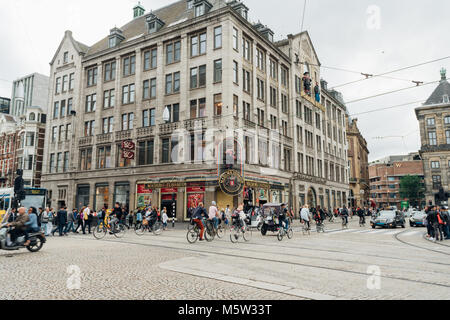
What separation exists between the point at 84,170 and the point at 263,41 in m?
24.0

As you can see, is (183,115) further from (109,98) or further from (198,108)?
(109,98)

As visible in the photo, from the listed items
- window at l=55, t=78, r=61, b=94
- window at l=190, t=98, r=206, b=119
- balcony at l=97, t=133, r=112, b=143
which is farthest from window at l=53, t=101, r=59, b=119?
window at l=190, t=98, r=206, b=119

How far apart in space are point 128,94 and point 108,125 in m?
4.13

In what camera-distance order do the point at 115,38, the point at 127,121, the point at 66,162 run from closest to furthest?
the point at 127,121, the point at 115,38, the point at 66,162

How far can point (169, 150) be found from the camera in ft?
102

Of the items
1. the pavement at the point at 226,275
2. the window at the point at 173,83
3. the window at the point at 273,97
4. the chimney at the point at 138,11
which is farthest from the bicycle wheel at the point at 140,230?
the chimney at the point at 138,11

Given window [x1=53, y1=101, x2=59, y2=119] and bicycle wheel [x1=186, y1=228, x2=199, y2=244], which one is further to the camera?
window [x1=53, y1=101, x2=59, y2=119]

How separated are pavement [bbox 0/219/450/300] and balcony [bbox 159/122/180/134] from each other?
815 inches

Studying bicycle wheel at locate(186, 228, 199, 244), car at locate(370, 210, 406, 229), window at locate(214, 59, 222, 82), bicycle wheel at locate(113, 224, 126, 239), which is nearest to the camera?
bicycle wheel at locate(186, 228, 199, 244)

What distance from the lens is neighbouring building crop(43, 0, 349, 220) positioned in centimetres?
2933

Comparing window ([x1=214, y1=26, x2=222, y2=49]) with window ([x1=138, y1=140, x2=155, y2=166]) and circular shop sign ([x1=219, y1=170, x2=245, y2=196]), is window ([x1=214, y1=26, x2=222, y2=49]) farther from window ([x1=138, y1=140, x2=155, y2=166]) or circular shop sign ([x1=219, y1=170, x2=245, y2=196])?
circular shop sign ([x1=219, y1=170, x2=245, y2=196])

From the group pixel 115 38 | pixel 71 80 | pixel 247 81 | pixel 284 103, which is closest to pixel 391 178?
pixel 284 103
